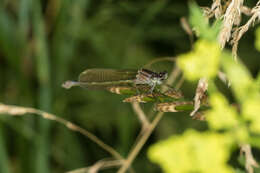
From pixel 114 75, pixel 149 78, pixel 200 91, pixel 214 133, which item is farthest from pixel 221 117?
pixel 114 75

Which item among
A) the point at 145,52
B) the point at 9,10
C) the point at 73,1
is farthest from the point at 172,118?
the point at 9,10

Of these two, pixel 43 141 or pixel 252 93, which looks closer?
pixel 252 93

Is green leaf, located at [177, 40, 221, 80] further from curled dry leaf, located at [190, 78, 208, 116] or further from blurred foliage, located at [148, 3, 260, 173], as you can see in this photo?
curled dry leaf, located at [190, 78, 208, 116]

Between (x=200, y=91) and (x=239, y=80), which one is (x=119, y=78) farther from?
(x=239, y=80)

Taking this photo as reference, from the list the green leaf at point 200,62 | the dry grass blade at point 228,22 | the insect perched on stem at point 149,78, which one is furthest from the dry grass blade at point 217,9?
the green leaf at point 200,62

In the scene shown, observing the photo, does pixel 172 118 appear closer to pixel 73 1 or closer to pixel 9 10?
pixel 73 1
